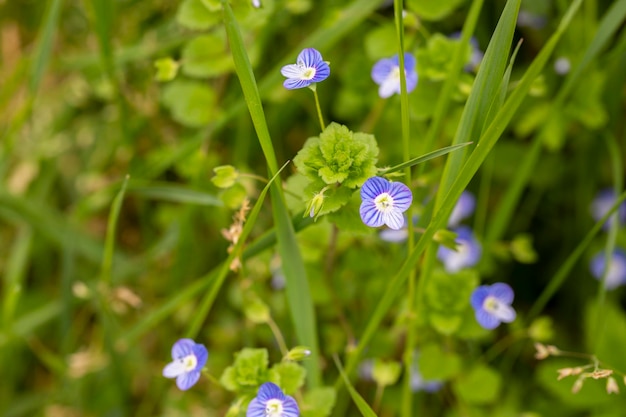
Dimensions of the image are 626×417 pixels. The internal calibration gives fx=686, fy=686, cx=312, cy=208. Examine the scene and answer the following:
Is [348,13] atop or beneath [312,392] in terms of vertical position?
atop

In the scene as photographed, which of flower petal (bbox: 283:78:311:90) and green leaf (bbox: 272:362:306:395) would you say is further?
green leaf (bbox: 272:362:306:395)

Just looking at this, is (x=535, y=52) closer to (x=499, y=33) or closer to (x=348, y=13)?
(x=348, y=13)

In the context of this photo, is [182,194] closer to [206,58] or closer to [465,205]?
[206,58]

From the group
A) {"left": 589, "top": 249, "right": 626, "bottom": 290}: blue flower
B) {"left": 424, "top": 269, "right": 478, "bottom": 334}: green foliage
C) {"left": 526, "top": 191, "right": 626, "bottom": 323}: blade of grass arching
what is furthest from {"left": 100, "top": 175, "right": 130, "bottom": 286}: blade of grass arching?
{"left": 589, "top": 249, "right": 626, "bottom": 290}: blue flower

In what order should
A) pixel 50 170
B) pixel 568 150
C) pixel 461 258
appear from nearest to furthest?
pixel 461 258 → pixel 568 150 → pixel 50 170

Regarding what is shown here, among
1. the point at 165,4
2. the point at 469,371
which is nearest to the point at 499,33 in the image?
the point at 469,371

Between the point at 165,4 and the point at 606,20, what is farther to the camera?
the point at 165,4

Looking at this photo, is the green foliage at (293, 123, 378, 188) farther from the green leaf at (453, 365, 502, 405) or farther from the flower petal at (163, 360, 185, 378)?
the green leaf at (453, 365, 502, 405)

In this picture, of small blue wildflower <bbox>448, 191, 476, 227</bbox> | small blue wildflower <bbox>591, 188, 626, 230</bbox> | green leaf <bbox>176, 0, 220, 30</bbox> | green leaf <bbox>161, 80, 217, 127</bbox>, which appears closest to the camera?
green leaf <bbox>176, 0, 220, 30</bbox>
